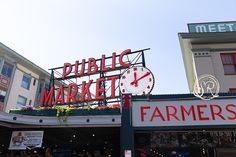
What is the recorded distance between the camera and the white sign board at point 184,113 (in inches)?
486

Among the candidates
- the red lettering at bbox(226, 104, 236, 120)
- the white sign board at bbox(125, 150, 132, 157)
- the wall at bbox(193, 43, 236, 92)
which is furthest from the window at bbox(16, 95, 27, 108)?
the red lettering at bbox(226, 104, 236, 120)

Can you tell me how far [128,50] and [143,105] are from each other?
1244 cm

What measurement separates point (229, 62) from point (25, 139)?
17327mm

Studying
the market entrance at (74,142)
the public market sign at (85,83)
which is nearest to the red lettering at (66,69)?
the public market sign at (85,83)

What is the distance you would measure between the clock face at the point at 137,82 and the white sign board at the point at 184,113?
1.98 metres

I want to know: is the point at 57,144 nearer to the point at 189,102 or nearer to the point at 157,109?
the point at 157,109

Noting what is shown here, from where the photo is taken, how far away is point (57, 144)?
17.7m

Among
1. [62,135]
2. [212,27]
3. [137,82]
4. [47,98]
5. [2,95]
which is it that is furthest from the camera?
[2,95]

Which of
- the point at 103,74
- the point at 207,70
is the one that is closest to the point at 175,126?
the point at 207,70

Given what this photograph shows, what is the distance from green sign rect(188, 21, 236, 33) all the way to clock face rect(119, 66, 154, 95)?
9442 millimetres

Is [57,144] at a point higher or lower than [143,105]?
lower

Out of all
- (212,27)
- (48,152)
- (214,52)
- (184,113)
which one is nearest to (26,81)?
(48,152)

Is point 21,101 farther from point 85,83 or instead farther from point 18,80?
point 85,83

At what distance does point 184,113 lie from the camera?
12.6 metres
